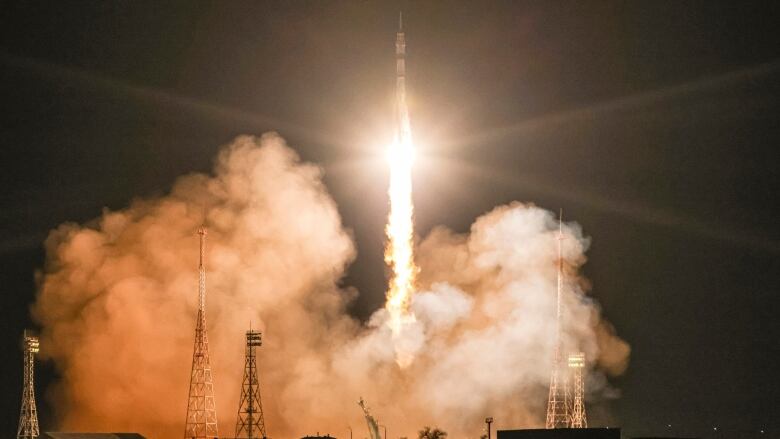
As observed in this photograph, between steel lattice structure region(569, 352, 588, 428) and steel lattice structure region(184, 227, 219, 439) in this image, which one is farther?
steel lattice structure region(569, 352, 588, 428)

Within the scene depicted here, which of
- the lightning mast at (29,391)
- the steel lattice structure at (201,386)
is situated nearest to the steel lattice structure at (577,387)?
the steel lattice structure at (201,386)

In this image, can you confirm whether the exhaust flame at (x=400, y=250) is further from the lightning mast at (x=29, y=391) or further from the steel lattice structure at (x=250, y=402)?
the lightning mast at (x=29, y=391)

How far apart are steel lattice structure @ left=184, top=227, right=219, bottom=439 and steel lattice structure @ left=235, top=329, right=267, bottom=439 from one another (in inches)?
60.2

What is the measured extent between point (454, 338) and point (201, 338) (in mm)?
12861

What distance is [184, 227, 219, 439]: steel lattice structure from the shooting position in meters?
87.3

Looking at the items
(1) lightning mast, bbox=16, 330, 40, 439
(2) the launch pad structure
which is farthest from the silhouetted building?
(1) lightning mast, bbox=16, 330, 40, 439

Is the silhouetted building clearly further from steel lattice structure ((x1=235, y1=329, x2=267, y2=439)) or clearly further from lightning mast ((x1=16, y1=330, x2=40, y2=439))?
lightning mast ((x1=16, y1=330, x2=40, y2=439))

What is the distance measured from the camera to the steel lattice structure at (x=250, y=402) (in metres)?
84.2

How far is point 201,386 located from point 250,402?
620 cm

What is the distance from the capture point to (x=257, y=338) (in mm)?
84312

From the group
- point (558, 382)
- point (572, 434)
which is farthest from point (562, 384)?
point (572, 434)

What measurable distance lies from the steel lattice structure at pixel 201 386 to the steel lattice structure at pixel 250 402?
5.01ft

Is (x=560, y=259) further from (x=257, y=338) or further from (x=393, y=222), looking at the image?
(x=257, y=338)

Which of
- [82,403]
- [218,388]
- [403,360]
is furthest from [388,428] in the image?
[82,403]
